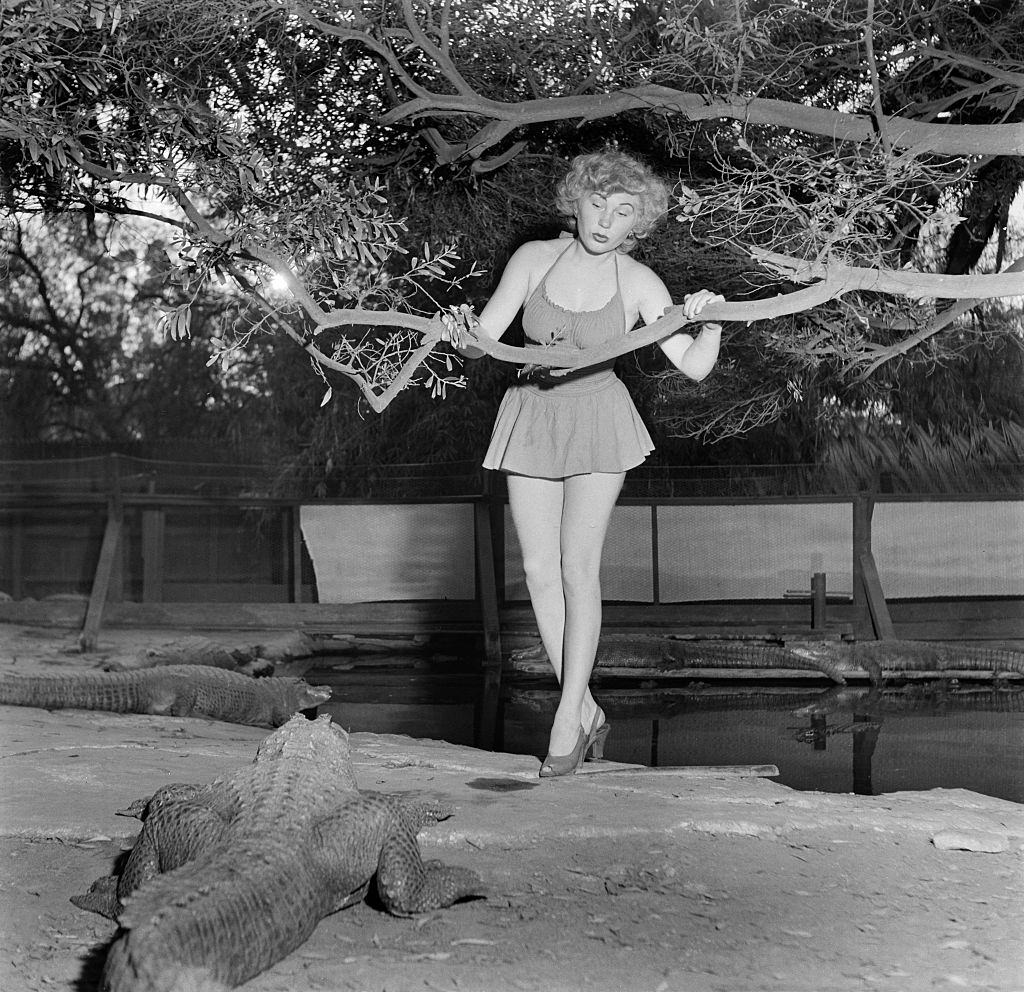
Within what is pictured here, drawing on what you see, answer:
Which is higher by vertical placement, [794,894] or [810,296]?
[810,296]

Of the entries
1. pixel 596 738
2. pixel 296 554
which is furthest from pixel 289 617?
pixel 596 738

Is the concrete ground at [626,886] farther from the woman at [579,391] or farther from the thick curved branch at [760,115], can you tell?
the thick curved branch at [760,115]

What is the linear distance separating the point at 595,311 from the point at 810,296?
25.3 inches

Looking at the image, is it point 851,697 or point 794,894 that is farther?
point 851,697

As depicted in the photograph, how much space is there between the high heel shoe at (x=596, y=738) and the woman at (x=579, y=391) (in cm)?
14

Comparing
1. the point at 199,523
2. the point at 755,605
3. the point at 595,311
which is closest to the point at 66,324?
the point at 199,523

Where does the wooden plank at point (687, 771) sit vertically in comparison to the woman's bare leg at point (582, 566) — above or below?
below

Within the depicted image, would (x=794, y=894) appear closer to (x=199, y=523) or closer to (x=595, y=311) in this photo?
(x=595, y=311)

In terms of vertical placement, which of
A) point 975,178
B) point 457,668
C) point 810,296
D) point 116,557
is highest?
point 975,178

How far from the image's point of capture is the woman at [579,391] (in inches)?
97.3

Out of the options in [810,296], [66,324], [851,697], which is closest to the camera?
[810,296]

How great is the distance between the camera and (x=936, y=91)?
4.08m

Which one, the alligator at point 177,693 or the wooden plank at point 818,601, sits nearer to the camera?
the alligator at point 177,693

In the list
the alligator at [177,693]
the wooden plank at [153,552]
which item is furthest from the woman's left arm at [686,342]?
the wooden plank at [153,552]
